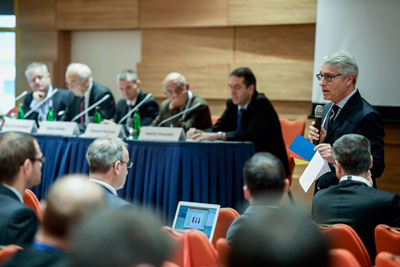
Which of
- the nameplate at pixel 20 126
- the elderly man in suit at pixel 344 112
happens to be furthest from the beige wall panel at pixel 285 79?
the elderly man in suit at pixel 344 112

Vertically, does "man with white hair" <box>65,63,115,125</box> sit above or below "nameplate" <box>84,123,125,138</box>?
above

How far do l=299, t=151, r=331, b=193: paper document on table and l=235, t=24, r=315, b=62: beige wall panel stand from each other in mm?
3279

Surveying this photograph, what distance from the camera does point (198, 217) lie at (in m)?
2.40

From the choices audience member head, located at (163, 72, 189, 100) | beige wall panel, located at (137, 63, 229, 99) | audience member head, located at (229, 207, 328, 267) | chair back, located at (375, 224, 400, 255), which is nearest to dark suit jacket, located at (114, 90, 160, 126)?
audience member head, located at (163, 72, 189, 100)

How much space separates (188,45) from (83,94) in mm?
1648

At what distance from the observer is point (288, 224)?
1.05 metres

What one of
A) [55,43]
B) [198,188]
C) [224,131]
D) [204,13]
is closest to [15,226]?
[198,188]

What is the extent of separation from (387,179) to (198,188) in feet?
7.44

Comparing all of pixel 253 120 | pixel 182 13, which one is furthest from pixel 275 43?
pixel 253 120

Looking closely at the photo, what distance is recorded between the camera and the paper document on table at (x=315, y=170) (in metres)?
2.88

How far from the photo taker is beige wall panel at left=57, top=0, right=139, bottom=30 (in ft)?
22.6

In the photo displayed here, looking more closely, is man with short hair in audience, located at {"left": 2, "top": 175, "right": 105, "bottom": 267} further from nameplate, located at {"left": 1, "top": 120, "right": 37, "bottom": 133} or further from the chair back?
nameplate, located at {"left": 1, "top": 120, "right": 37, "bottom": 133}

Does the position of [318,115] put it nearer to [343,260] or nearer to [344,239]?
[344,239]

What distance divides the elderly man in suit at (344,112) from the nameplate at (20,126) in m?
2.74
